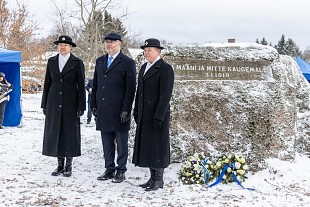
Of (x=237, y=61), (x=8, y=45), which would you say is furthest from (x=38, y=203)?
(x=8, y=45)

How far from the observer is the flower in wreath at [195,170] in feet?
16.1

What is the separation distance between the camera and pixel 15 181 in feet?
16.1

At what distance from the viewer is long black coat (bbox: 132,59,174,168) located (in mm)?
4469

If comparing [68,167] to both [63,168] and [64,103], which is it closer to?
[63,168]

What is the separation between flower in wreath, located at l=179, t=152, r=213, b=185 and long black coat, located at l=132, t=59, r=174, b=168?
20.0 inches

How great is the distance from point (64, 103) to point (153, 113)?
127 cm

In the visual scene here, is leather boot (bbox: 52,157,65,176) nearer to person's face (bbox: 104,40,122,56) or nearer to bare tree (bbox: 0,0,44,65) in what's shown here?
person's face (bbox: 104,40,122,56)

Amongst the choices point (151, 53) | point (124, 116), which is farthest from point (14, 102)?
point (151, 53)

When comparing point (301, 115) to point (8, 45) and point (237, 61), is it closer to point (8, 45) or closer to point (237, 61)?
point (237, 61)

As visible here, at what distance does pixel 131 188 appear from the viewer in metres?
4.71

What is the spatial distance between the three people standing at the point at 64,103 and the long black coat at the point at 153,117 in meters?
0.94

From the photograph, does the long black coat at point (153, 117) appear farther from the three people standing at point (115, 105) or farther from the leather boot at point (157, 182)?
the leather boot at point (157, 182)

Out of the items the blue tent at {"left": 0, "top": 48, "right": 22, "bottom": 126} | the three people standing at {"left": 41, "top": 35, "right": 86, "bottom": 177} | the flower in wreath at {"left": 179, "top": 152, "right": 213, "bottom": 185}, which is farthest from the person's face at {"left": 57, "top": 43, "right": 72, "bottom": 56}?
the blue tent at {"left": 0, "top": 48, "right": 22, "bottom": 126}

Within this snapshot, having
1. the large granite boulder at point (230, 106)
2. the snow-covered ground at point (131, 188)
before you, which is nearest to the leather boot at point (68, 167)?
the snow-covered ground at point (131, 188)
